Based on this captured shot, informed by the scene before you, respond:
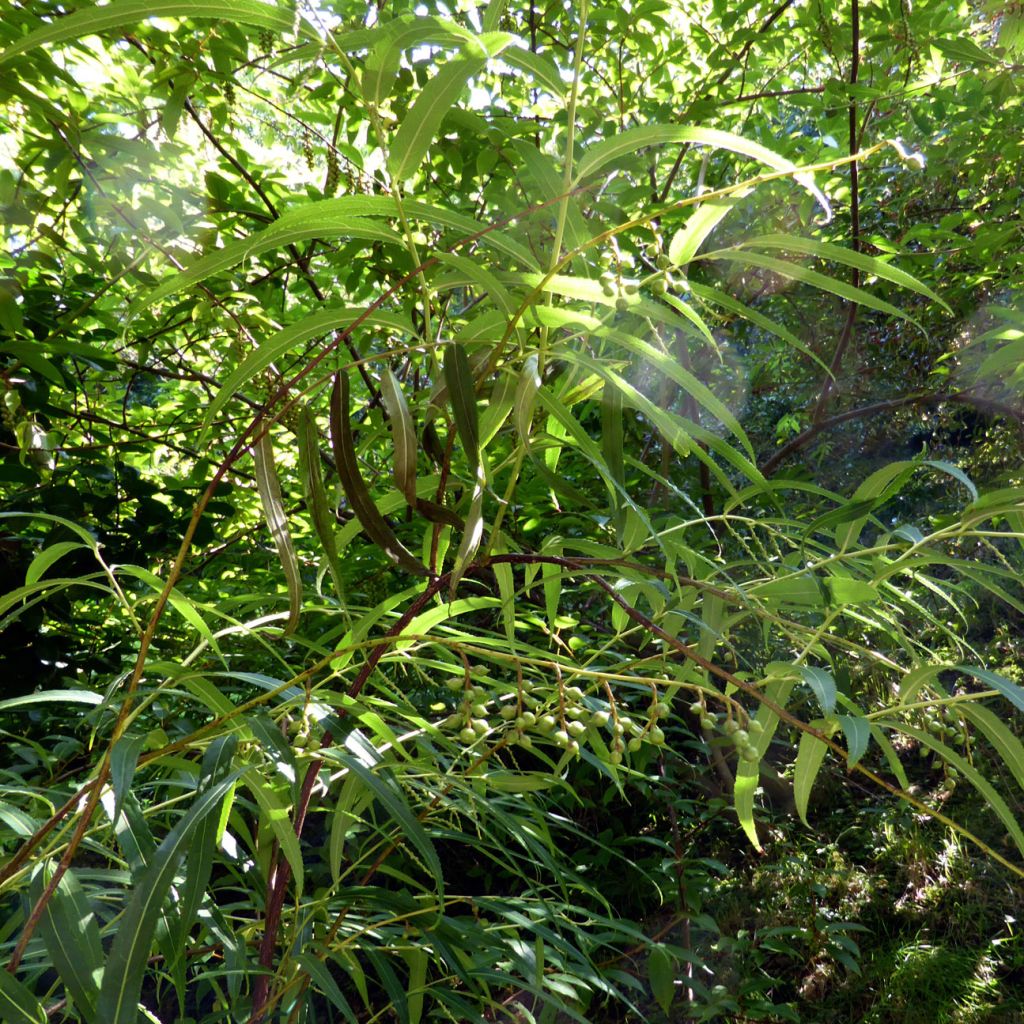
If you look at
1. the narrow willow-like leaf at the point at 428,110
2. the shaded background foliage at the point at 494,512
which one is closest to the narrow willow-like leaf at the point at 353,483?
the shaded background foliage at the point at 494,512

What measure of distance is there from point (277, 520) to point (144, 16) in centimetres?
24

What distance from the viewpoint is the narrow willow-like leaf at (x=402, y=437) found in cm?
43

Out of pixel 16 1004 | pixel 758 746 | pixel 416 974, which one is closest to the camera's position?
pixel 16 1004

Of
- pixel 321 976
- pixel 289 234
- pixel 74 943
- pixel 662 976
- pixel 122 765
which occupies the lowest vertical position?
pixel 662 976

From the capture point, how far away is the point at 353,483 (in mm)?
477

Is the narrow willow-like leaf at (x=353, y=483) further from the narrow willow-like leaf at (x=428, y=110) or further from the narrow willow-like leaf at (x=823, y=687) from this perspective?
the narrow willow-like leaf at (x=823, y=687)

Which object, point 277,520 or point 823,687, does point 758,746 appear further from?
point 277,520

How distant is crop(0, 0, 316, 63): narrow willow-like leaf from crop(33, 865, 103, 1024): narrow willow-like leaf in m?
0.42

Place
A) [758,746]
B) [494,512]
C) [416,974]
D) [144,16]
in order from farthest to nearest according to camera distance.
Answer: [494,512] < [416,974] < [758,746] < [144,16]

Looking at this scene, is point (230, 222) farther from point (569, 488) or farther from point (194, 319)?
point (569, 488)

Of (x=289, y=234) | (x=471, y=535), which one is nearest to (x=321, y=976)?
(x=471, y=535)

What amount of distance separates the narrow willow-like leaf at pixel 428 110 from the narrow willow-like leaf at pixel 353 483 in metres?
0.11

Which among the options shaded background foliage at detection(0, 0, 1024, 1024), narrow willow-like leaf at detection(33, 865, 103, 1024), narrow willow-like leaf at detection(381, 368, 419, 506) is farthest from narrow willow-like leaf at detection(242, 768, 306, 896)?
narrow willow-like leaf at detection(381, 368, 419, 506)

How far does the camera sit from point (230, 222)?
131 cm
